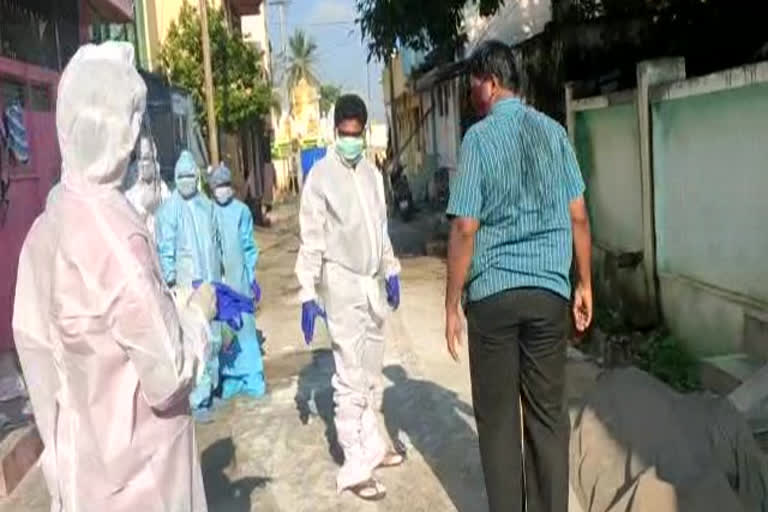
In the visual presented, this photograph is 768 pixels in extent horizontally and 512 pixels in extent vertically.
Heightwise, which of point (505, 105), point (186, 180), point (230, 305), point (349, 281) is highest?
point (505, 105)

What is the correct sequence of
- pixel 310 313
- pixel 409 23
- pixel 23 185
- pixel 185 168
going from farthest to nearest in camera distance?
pixel 409 23, pixel 23 185, pixel 185 168, pixel 310 313

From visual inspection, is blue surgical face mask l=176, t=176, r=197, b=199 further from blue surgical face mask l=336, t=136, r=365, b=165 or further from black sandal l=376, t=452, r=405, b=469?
black sandal l=376, t=452, r=405, b=469

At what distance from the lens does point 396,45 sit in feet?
40.4

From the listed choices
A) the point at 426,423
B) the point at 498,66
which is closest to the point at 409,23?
the point at 426,423

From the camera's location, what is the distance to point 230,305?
618 centimetres

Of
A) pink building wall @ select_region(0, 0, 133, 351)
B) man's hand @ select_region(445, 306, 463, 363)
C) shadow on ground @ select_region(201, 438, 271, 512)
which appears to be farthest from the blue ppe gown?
man's hand @ select_region(445, 306, 463, 363)

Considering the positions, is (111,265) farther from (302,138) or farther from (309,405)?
(302,138)

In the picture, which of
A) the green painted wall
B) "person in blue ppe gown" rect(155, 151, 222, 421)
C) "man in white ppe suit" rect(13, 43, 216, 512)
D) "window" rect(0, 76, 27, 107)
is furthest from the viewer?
"window" rect(0, 76, 27, 107)

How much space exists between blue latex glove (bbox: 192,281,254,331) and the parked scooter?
16.0 meters

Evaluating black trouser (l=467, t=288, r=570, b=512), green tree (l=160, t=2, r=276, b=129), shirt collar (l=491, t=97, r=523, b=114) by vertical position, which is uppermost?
green tree (l=160, t=2, r=276, b=129)

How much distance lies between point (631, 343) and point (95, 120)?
5.31 meters

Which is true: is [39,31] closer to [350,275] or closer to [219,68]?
[350,275]

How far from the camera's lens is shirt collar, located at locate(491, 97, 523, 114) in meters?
3.88

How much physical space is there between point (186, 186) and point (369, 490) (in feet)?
8.76
